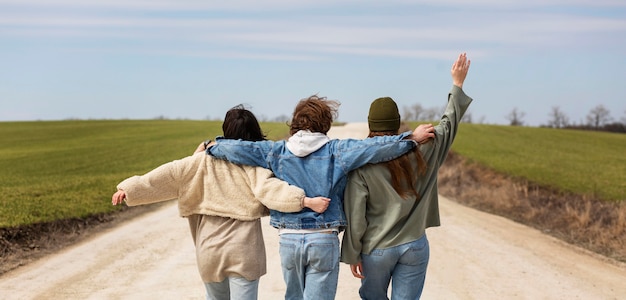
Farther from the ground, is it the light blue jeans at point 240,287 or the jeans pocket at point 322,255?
the jeans pocket at point 322,255

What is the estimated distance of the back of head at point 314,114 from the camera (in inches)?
187

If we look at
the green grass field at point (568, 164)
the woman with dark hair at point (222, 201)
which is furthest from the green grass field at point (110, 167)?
the woman with dark hair at point (222, 201)

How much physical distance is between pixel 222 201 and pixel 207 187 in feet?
0.56

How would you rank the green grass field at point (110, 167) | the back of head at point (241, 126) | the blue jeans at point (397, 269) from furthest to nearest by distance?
the green grass field at point (110, 167)
the back of head at point (241, 126)
the blue jeans at point (397, 269)

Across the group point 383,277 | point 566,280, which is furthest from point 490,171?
point 383,277

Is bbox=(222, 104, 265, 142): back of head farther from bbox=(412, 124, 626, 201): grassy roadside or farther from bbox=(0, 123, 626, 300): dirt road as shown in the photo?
bbox=(412, 124, 626, 201): grassy roadside

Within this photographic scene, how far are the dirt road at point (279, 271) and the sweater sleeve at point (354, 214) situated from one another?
3.72 metres

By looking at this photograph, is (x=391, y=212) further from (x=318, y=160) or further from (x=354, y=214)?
(x=318, y=160)

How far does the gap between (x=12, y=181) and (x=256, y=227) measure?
19747mm

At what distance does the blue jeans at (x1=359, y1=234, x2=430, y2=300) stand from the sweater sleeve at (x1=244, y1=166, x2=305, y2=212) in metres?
0.63

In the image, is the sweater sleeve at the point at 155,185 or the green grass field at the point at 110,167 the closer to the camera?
the sweater sleeve at the point at 155,185

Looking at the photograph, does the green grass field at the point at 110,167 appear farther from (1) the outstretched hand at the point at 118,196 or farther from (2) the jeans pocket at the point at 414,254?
(2) the jeans pocket at the point at 414,254

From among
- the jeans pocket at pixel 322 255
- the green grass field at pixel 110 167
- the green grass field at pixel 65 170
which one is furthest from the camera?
the green grass field at pixel 110 167

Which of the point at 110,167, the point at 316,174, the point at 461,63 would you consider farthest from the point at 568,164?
the point at 316,174
